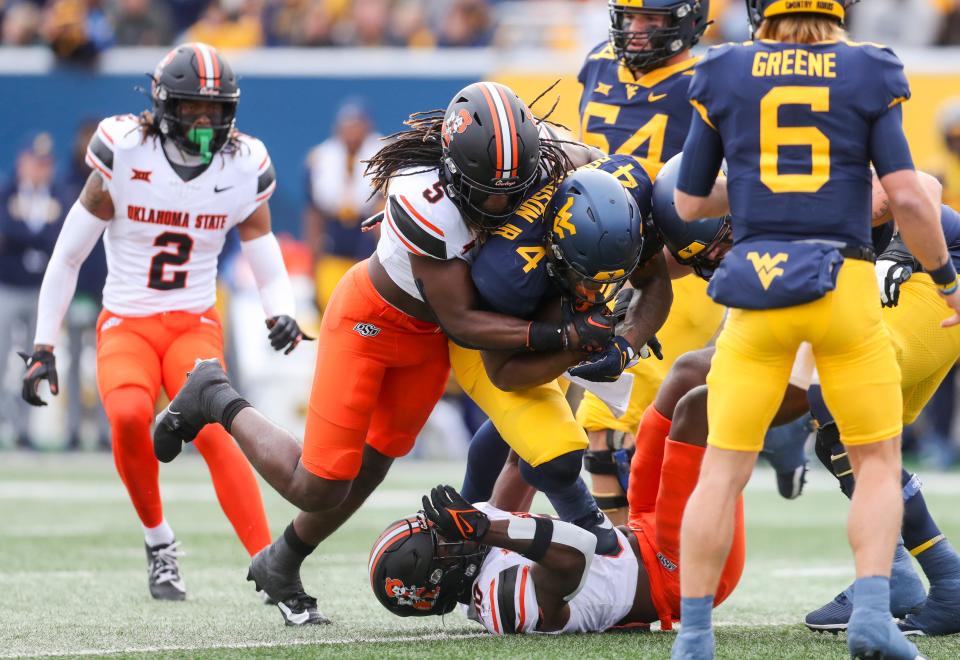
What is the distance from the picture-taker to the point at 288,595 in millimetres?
4742

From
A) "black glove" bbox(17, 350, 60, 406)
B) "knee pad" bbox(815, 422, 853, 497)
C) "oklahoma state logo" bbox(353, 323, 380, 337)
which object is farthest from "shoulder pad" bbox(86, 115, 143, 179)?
"knee pad" bbox(815, 422, 853, 497)

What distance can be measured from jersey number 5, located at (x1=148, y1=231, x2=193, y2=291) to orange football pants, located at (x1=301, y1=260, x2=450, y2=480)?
3.36ft

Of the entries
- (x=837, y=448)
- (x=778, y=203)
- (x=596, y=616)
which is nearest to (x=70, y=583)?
(x=596, y=616)

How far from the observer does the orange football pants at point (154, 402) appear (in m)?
5.21

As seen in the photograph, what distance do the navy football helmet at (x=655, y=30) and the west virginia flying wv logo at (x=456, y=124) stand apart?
1341 mm

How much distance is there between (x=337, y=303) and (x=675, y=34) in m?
1.67

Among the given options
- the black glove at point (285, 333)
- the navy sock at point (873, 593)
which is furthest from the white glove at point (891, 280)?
the black glove at point (285, 333)

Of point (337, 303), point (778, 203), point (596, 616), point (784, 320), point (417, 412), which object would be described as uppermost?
point (778, 203)

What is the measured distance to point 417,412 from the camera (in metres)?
4.80

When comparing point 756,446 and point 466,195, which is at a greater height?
point 466,195

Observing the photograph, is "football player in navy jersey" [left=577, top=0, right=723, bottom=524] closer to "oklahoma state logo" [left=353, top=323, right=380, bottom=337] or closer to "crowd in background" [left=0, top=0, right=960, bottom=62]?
"oklahoma state logo" [left=353, top=323, right=380, bottom=337]

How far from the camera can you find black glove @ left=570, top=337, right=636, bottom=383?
168 inches

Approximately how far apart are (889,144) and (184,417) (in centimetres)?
251

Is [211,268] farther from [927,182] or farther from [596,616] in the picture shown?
[927,182]
